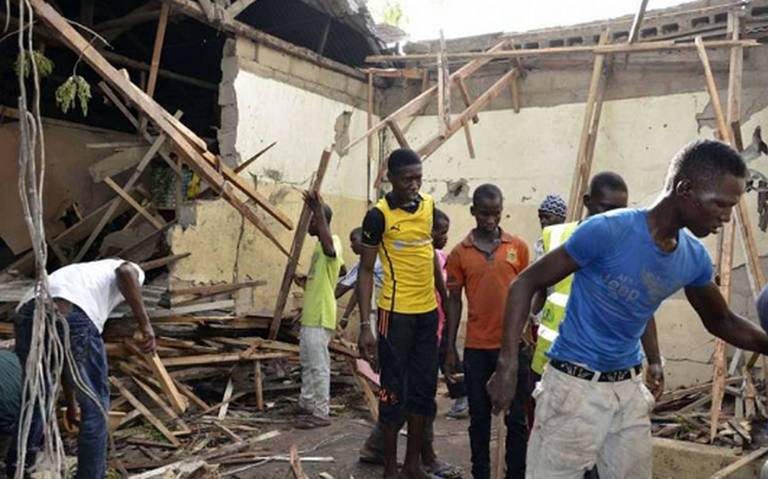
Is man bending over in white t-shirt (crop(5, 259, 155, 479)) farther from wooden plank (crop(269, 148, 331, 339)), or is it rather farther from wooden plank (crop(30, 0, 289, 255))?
wooden plank (crop(269, 148, 331, 339))

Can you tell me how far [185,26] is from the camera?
9281mm

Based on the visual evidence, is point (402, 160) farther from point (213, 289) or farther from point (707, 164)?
point (213, 289)

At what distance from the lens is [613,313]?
106 inches

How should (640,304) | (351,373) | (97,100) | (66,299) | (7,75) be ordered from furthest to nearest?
1. (97,100)
2. (7,75)
3. (351,373)
4. (66,299)
5. (640,304)

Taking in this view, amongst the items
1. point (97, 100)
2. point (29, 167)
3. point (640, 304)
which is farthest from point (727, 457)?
point (97, 100)

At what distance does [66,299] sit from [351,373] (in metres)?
3.91

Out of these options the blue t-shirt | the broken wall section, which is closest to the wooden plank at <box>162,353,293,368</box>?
the broken wall section

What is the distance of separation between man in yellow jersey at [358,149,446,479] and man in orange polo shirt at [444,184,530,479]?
0.24 meters

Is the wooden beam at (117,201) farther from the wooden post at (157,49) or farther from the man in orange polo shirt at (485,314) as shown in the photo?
the man in orange polo shirt at (485,314)

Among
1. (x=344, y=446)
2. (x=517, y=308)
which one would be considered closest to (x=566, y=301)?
(x=517, y=308)

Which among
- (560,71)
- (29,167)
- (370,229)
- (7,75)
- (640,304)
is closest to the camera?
(29,167)

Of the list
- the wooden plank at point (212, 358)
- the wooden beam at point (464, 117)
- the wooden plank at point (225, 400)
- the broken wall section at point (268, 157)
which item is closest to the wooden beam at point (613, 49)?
the wooden beam at point (464, 117)

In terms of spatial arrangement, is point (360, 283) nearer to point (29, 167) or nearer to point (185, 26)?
point (29, 167)

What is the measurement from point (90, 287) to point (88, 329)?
0.86 ft
